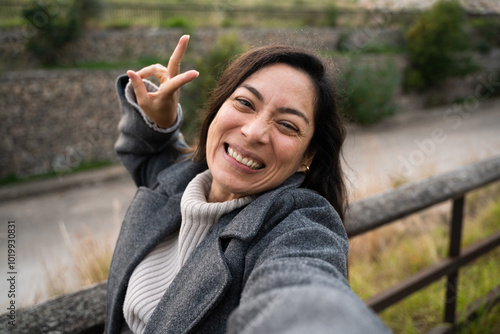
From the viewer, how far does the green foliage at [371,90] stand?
13086 mm

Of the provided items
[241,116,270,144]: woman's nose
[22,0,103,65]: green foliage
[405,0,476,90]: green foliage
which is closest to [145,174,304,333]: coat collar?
[241,116,270,144]: woman's nose

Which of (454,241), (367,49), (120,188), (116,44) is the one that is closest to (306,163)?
(454,241)

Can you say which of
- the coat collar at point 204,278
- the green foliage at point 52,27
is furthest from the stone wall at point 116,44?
the coat collar at point 204,278

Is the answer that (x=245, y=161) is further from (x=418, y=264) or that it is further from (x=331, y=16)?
(x=331, y=16)

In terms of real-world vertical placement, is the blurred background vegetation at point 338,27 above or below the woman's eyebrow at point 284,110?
below

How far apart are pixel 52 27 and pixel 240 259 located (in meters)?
10.6

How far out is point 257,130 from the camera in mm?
1199

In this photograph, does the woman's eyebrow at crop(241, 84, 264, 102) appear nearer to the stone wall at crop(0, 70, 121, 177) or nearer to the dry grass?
the dry grass

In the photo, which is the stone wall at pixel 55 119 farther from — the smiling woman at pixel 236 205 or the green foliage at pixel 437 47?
the green foliage at pixel 437 47

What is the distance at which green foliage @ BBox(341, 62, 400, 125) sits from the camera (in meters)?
13.1

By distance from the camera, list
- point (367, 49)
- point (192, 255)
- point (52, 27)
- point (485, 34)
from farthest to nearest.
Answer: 1. point (485, 34)
2. point (367, 49)
3. point (52, 27)
4. point (192, 255)

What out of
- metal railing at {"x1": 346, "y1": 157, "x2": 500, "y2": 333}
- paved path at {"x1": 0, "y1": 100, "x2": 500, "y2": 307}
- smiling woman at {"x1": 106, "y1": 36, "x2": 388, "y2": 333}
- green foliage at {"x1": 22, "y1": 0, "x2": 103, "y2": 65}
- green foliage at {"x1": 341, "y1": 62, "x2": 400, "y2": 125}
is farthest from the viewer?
green foliage at {"x1": 341, "y1": 62, "x2": 400, "y2": 125}

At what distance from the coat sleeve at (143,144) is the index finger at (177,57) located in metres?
0.20

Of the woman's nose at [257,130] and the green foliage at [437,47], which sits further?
the green foliage at [437,47]
